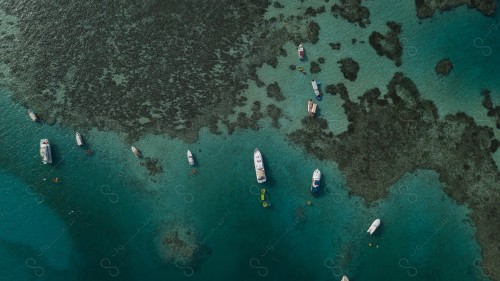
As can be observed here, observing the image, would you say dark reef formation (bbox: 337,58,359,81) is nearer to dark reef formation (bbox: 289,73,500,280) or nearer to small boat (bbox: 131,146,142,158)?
dark reef formation (bbox: 289,73,500,280)

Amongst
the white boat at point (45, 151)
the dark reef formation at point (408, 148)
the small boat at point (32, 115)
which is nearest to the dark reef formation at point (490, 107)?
the dark reef formation at point (408, 148)

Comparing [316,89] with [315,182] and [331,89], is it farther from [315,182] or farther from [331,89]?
[315,182]

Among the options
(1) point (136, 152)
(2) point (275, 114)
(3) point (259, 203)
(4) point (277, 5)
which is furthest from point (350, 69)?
(1) point (136, 152)

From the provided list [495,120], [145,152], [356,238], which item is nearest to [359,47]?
[495,120]

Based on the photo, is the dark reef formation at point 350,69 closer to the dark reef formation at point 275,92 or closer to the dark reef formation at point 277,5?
the dark reef formation at point 275,92

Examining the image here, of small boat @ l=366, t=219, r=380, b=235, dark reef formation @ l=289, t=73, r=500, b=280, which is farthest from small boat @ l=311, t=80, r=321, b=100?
small boat @ l=366, t=219, r=380, b=235

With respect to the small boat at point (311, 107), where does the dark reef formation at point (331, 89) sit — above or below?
above

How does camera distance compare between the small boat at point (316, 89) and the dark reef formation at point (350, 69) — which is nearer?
the small boat at point (316, 89)

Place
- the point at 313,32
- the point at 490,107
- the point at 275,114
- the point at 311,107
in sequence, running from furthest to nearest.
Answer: the point at 313,32, the point at 275,114, the point at 311,107, the point at 490,107
